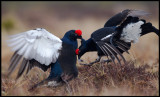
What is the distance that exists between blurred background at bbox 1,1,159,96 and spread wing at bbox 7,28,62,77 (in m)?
0.84

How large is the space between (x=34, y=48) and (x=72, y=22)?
11.0 meters

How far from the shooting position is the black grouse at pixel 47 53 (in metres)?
5.01

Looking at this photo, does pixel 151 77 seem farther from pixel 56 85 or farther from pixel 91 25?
pixel 91 25

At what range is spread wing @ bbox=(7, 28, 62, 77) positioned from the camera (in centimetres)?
500

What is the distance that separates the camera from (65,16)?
1903 cm

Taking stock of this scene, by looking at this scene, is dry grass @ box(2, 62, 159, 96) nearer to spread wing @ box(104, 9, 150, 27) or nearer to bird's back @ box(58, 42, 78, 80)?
bird's back @ box(58, 42, 78, 80)

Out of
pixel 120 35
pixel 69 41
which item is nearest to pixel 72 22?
pixel 120 35

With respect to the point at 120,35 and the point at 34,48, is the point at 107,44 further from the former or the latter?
the point at 34,48

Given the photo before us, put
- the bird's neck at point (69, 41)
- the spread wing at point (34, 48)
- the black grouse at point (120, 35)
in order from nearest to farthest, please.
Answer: the spread wing at point (34, 48) < the black grouse at point (120, 35) < the bird's neck at point (69, 41)

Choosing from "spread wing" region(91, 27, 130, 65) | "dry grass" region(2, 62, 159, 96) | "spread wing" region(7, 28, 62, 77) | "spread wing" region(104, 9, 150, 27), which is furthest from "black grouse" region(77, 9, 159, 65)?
"spread wing" region(104, 9, 150, 27)

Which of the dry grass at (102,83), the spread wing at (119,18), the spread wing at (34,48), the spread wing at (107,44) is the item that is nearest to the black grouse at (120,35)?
the spread wing at (107,44)

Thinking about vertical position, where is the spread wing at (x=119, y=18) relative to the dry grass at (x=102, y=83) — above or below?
above

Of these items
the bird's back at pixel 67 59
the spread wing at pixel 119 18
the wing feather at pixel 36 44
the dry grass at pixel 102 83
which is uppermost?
the spread wing at pixel 119 18

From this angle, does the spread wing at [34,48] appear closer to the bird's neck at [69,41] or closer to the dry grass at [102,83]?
the bird's neck at [69,41]
